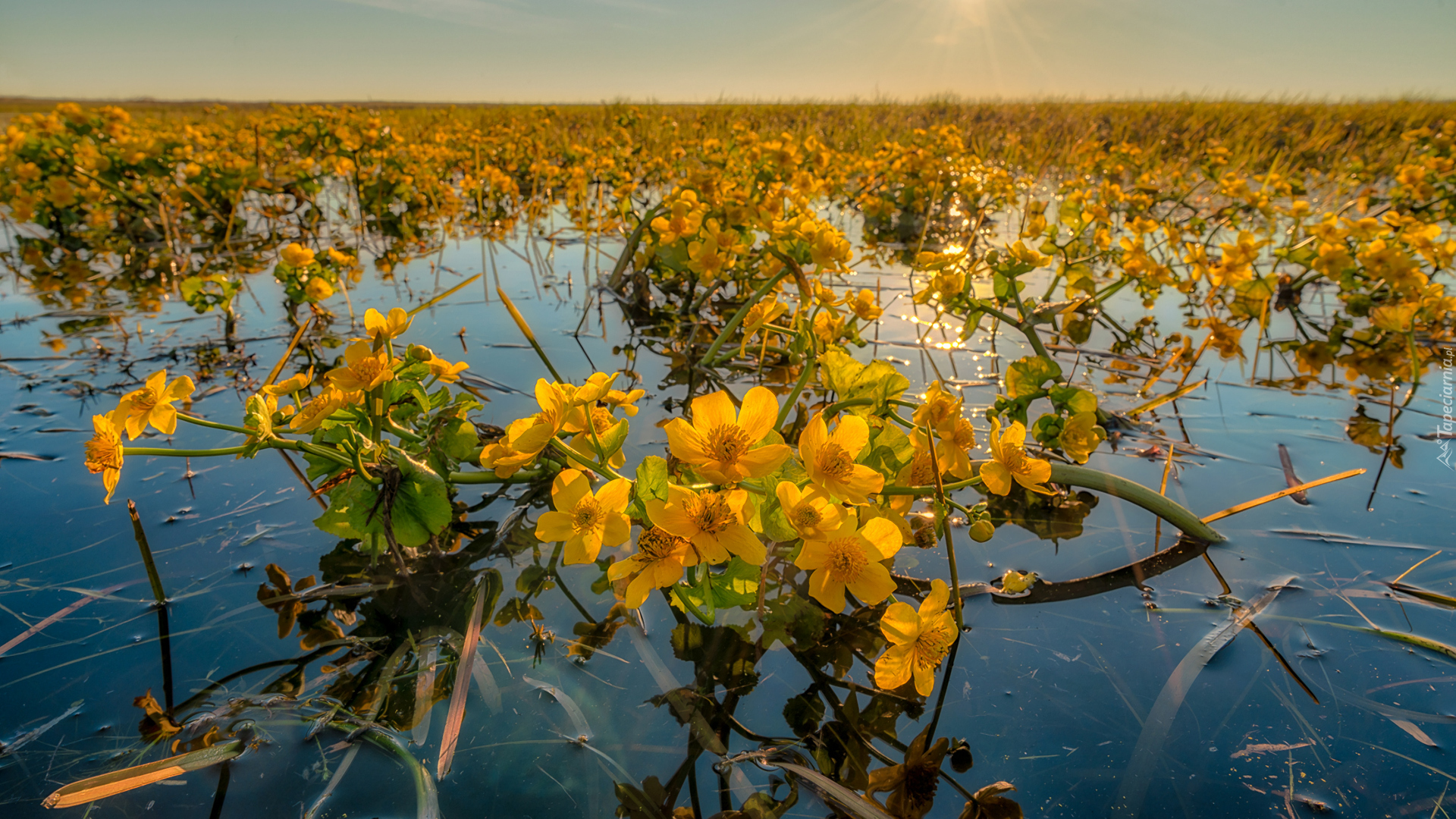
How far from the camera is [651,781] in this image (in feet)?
2.82

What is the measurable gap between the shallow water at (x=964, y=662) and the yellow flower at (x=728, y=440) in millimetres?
411

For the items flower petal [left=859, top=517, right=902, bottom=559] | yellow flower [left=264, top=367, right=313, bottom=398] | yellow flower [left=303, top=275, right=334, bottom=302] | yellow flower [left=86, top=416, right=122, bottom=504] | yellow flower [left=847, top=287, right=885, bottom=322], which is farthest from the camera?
yellow flower [left=303, top=275, right=334, bottom=302]

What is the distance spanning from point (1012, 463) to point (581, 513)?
68 centimetres

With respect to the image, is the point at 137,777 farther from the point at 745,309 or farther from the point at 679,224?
the point at 679,224

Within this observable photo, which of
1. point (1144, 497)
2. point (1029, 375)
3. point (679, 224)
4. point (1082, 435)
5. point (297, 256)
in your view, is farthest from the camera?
point (679, 224)

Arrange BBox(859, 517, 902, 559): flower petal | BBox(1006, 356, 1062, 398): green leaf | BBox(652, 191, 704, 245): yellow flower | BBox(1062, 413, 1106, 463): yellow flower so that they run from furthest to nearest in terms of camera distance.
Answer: BBox(652, 191, 704, 245): yellow flower
BBox(1006, 356, 1062, 398): green leaf
BBox(1062, 413, 1106, 463): yellow flower
BBox(859, 517, 902, 559): flower petal

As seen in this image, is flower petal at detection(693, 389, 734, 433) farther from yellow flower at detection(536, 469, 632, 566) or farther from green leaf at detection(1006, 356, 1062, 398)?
green leaf at detection(1006, 356, 1062, 398)

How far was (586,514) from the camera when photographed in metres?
0.90

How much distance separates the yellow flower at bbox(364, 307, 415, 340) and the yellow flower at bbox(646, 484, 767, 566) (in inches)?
23.5

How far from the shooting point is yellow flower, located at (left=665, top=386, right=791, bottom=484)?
2.73ft

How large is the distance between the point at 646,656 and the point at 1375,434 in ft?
7.19

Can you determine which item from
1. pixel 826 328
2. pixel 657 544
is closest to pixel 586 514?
pixel 657 544

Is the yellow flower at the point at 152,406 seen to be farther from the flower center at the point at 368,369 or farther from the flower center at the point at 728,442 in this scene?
the flower center at the point at 728,442

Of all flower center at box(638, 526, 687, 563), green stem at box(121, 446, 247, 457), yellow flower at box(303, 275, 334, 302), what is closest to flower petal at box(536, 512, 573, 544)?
flower center at box(638, 526, 687, 563)
